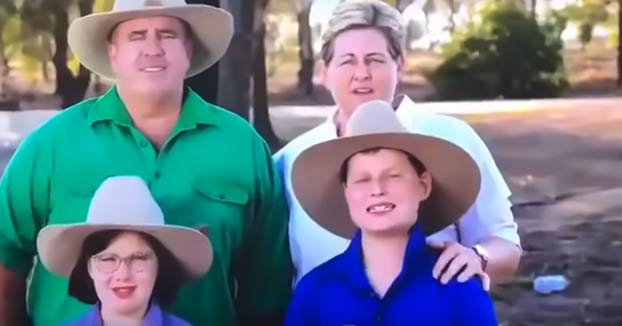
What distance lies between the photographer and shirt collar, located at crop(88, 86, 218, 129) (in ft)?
4.73

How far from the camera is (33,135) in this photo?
1476mm

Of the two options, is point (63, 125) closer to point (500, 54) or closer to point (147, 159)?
point (147, 159)

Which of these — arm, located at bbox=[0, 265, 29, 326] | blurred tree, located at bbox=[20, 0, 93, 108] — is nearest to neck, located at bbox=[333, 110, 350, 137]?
arm, located at bbox=[0, 265, 29, 326]

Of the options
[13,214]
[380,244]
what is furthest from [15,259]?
[380,244]

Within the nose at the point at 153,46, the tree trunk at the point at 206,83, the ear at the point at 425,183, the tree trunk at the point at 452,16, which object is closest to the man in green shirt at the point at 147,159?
the nose at the point at 153,46

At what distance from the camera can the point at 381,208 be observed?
1.22 metres

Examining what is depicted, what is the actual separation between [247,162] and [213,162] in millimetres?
53

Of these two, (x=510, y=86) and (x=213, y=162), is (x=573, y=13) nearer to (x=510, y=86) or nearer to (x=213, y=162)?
(x=510, y=86)

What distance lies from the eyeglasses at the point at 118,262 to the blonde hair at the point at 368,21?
438mm

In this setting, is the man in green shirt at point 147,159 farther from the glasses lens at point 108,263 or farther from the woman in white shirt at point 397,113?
the glasses lens at point 108,263

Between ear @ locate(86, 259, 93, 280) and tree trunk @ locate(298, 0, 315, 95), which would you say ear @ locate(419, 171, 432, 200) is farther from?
tree trunk @ locate(298, 0, 315, 95)

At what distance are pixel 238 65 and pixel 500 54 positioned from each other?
56cm

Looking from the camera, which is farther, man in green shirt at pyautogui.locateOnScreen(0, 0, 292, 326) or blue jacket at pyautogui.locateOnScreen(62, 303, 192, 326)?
man in green shirt at pyautogui.locateOnScreen(0, 0, 292, 326)

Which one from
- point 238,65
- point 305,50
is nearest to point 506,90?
point 305,50
